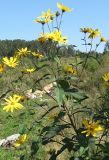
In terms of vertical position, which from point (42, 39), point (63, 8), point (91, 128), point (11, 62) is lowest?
point (91, 128)

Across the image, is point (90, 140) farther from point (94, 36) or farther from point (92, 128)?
point (94, 36)

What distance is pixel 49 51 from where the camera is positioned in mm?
3178

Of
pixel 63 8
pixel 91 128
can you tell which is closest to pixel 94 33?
pixel 63 8

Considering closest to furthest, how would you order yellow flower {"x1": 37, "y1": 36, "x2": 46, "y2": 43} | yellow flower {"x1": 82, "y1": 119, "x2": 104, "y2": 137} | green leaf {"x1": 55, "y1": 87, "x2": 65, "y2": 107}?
green leaf {"x1": 55, "y1": 87, "x2": 65, "y2": 107} < yellow flower {"x1": 82, "y1": 119, "x2": 104, "y2": 137} < yellow flower {"x1": 37, "y1": 36, "x2": 46, "y2": 43}

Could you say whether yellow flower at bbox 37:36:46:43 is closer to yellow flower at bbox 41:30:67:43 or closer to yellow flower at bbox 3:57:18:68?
yellow flower at bbox 41:30:67:43

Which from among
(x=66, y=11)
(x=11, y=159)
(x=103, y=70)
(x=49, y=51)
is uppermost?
(x=66, y=11)

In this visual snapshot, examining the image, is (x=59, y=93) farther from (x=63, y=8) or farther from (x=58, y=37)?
(x=63, y=8)

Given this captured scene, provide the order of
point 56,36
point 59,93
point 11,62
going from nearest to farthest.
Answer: point 59,93
point 56,36
point 11,62

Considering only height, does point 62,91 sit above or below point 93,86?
above

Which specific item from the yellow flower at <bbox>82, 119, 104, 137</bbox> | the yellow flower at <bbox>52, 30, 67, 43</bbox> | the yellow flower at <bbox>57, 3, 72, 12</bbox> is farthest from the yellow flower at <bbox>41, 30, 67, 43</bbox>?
the yellow flower at <bbox>82, 119, 104, 137</bbox>

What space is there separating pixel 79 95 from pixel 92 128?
1.53ft

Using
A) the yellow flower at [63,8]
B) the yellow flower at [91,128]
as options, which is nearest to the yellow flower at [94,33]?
the yellow flower at [63,8]

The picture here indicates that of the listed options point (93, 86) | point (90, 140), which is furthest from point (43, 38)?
point (93, 86)

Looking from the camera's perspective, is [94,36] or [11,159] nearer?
[94,36]
